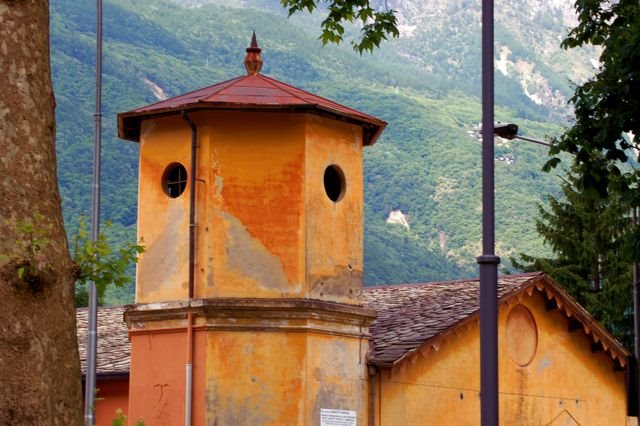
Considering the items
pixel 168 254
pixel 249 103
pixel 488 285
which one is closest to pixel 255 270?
pixel 168 254

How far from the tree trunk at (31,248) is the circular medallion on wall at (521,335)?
19.0 metres

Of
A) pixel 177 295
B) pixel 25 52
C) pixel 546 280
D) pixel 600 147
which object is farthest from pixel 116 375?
pixel 25 52

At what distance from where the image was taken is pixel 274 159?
22656 mm

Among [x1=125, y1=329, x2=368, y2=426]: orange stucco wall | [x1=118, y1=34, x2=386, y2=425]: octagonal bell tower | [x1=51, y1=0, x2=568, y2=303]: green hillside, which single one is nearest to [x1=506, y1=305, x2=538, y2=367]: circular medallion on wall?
[x1=118, y1=34, x2=386, y2=425]: octagonal bell tower

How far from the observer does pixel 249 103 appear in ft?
73.4

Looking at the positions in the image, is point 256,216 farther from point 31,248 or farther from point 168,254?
point 31,248

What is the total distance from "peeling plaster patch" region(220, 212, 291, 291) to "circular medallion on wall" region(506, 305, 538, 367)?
20.8 ft

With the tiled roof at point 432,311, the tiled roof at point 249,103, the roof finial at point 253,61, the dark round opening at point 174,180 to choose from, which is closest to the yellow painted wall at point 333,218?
the tiled roof at point 249,103

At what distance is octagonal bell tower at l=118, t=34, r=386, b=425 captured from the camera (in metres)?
22.2

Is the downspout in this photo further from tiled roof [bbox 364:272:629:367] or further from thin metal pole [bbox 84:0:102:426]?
tiled roof [bbox 364:272:629:367]

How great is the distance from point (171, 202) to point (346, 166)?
293 centimetres

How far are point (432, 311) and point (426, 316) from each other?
319 mm

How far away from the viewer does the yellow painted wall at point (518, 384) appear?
81.2 ft

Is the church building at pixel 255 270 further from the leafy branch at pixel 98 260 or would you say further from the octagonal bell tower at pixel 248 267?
the leafy branch at pixel 98 260
